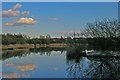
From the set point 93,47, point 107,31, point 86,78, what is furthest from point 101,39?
point 86,78

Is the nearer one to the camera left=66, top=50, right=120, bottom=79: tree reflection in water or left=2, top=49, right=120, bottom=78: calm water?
left=66, top=50, right=120, bottom=79: tree reflection in water

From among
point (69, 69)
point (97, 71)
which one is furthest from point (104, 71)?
point (69, 69)

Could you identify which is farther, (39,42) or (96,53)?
(39,42)

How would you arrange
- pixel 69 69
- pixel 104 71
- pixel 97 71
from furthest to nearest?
pixel 69 69 → pixel 97 71 → pixel 104 71

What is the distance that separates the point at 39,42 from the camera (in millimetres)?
63031

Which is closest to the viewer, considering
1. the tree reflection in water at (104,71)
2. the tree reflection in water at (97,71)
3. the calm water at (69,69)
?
the tree reflection in water at (104,71)

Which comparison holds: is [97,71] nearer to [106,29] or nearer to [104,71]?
[104,71]

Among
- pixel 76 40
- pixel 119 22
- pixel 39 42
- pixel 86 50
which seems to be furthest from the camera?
pixel 39 42

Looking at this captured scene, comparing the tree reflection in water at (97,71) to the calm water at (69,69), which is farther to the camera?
Result: the calm water at (69,69)

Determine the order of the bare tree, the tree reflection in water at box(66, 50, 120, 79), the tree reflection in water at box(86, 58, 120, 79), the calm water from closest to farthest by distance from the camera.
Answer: the tree reflection in water at box(86, 58, 120, 79) → the tree reflection in water at box(66, 50, 120, 79) → the calm water → the bare tree

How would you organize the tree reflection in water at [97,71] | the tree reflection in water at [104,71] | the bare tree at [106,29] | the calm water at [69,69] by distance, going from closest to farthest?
1. the tree reflection in water at [104,71]
2. the tree reflection in water at [97,71]
3. the calm water at [69,69]
4. the bare tree at [106,29]

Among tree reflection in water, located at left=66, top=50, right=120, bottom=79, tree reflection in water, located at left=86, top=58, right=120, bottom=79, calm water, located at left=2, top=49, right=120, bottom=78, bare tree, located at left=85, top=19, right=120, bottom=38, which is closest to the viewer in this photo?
tree reflection in water, located at left=86, top=58, right=120, bottom=79

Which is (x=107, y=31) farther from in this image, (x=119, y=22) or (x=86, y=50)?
(x=86, y=50)

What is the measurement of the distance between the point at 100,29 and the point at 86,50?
3.31m
